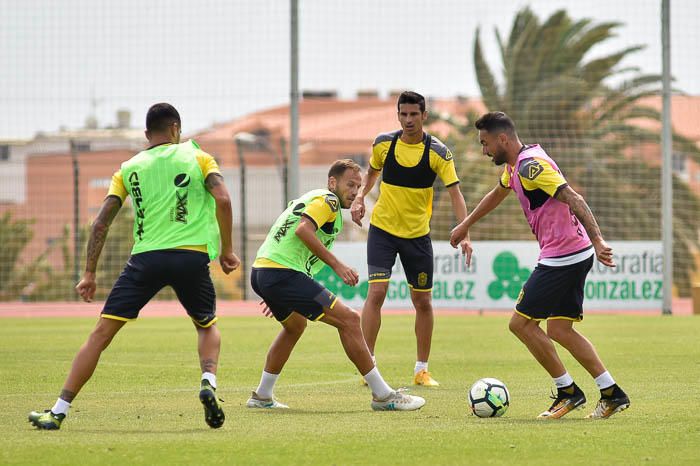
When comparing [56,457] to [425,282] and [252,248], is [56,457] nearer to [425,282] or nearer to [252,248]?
[425,282]

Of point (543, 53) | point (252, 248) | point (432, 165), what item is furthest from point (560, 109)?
point (432, 165)

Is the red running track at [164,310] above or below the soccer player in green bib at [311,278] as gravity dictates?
below

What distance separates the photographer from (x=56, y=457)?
6906mm

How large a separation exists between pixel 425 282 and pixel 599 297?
13.4 meters

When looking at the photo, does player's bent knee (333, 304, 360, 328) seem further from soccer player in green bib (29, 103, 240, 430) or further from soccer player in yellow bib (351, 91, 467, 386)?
soccer player in yellow bib (351, 91, 467, 386)

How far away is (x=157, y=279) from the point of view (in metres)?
8.34

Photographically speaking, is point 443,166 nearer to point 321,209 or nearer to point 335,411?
point 321,209

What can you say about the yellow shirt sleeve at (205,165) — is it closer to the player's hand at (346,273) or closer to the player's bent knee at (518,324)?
the player's hand at (346,273)

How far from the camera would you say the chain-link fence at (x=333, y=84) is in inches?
1145

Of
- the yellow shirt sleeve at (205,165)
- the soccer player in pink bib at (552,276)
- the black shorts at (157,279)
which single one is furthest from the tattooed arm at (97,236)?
the soccer player in pink bib at (552,276)

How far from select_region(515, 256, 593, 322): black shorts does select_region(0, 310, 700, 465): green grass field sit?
73cm

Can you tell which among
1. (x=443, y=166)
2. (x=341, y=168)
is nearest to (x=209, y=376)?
(x=341, y=168)

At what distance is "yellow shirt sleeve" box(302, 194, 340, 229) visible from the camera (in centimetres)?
913

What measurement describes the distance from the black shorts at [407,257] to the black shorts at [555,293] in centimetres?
308
